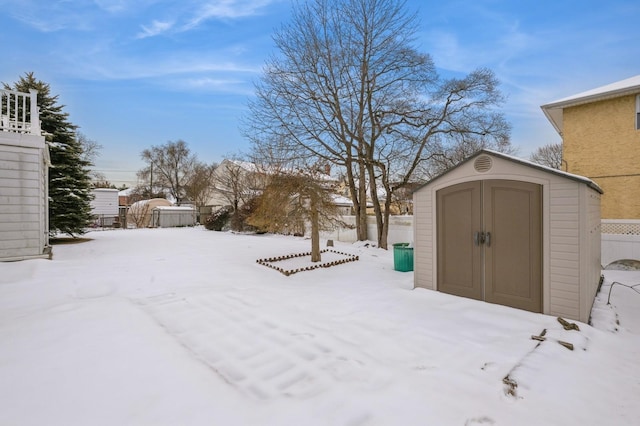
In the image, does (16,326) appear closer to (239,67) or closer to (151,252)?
(151,252)

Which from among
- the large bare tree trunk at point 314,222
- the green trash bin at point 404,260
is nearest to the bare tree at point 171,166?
the large bare tree trunk at point 314,222

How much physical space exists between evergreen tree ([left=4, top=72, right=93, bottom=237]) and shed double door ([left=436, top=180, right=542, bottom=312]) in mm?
12322

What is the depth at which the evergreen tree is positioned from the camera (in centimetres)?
1076

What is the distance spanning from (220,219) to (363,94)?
34.3ft

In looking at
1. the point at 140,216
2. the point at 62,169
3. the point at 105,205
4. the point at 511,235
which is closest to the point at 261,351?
the point at 511,235

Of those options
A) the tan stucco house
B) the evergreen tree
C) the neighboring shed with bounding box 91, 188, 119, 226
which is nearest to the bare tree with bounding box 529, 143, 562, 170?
the tan stucco house

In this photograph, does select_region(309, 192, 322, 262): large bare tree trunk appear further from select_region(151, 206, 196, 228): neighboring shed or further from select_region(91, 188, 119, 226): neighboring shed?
select_region(91, 188, 119, 226): neighboring shed

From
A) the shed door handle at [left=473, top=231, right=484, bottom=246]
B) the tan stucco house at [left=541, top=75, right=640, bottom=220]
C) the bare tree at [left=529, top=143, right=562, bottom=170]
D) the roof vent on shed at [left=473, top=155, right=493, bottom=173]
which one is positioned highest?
the bare tree at [left=529, top=143, right=562, bottom=170]

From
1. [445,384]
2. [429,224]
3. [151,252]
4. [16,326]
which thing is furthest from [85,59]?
[445,384]

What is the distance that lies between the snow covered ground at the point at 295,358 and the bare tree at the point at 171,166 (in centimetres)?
2968

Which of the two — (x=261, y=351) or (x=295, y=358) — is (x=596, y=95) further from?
(x=261, y=351)

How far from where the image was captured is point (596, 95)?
9.93 metres

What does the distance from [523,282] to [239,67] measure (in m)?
11.8

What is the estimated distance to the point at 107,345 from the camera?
3.07 m
